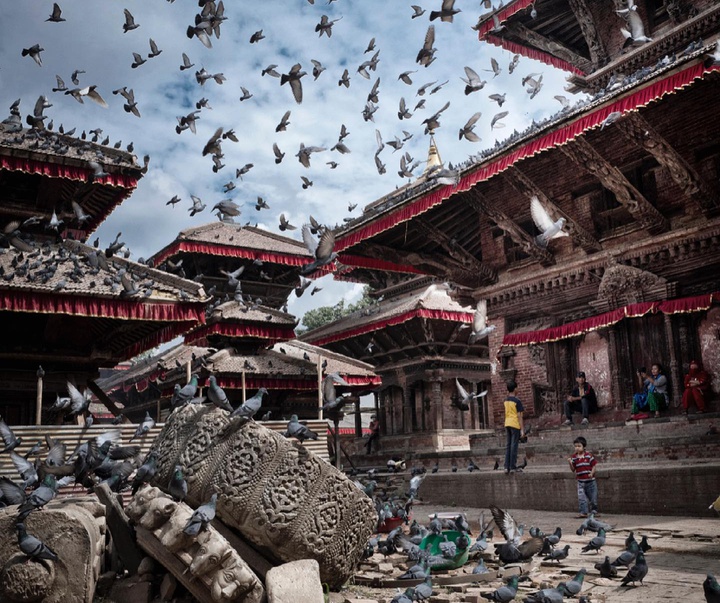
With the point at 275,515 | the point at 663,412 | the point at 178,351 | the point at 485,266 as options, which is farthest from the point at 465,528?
the point at 178,351

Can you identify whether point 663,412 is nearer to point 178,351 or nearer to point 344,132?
point 344,132

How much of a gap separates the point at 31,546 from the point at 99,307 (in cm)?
605

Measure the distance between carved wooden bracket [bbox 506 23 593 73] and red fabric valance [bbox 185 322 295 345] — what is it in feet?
33.3

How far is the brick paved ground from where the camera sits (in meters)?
4.98

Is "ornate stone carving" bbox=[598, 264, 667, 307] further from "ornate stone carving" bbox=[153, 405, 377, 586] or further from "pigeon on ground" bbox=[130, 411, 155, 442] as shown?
"pigeon on ground" bbox=[130, 411, 155, 442]

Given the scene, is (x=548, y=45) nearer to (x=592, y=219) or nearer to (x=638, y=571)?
(x=592, y=219)

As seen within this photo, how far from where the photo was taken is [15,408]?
11469mm

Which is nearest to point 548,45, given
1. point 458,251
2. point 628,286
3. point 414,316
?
point 458,251

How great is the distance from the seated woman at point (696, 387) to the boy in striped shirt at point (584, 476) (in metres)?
2.66

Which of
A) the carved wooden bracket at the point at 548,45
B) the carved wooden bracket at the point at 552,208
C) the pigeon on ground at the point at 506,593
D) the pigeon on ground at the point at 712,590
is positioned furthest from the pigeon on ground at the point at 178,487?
the carved wooden bracket at the point at 548,45

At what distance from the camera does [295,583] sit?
4.63m

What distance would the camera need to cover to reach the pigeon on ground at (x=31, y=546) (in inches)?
186

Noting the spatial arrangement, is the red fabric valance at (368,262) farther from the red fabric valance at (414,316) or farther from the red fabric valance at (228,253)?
the red fabric valance at (228,253)

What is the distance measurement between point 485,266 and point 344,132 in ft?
19.1
